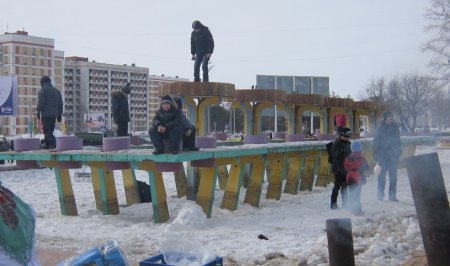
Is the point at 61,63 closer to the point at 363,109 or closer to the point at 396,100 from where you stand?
the point at 363,109

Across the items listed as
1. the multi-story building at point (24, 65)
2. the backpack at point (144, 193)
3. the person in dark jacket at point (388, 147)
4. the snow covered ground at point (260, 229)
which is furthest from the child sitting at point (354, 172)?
the multi-story building at point (24, 65)

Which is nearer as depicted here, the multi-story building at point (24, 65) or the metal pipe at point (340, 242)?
the metal pipe at point (340, 242)

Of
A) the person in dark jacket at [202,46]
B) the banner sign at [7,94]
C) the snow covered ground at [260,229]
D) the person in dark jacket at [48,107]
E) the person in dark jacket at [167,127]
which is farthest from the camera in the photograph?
the banner sign at [7,94]

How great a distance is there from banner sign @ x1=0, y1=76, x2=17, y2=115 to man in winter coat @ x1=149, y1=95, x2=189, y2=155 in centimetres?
1482

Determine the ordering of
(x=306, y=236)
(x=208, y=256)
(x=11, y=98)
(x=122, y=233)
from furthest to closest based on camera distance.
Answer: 1. (x=11, y=98)
2. (x=122, y=233)
3. (x=306, y=236)
4. (x=208, y=256)

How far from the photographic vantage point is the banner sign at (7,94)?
68.0 ft

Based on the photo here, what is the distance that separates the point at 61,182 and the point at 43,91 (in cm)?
170

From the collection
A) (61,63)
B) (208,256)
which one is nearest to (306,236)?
(208,256)

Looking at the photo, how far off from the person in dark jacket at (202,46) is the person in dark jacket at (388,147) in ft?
11.8

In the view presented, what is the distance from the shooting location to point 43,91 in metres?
9.77

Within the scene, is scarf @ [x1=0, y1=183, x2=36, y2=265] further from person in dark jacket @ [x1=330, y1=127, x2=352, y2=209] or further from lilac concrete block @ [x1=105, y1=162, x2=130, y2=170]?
person in dark jacket @ [x1=330, y1=127, x2=352, y2=209]

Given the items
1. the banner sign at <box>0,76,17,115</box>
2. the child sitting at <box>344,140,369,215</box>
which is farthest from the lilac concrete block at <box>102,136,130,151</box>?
the banner sign at <box>0,76,17,115</box>

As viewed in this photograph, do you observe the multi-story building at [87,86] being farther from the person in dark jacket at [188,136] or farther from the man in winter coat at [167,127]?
the man in winter coat at [167,127]

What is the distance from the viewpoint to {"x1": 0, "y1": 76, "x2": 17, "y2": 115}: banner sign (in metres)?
20.7
